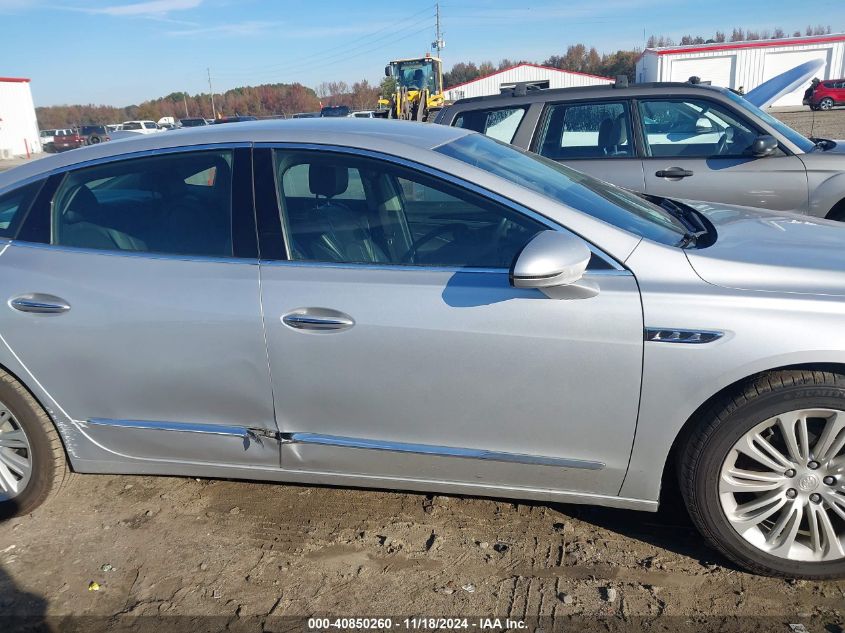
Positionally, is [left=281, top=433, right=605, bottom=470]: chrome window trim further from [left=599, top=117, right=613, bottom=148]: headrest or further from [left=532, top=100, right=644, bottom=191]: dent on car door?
[left=599, top=117, right=613, bottom=148]: headrest

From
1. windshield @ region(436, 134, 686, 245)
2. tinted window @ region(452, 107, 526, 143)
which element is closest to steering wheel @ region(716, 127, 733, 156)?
tinted window @ region(452, 107, 526, 143)

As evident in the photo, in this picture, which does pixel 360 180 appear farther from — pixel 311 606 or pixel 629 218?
pixel 311 606

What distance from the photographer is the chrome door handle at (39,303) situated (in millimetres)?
2699

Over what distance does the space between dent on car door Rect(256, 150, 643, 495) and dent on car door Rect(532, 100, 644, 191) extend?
10.5ft

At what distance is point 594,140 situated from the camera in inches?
220

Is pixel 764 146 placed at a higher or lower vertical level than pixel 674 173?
higher

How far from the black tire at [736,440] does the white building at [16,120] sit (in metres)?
44.2

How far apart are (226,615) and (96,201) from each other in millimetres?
1777

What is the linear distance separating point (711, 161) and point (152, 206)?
169 inches

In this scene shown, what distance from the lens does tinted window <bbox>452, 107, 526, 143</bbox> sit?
5.77 m

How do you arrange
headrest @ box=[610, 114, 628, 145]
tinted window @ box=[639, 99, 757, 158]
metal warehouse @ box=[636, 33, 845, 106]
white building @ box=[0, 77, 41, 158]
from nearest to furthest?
tinted window @ box=[639, 99, 757, 158]
headrest @ box=[610, 114, 628, 145]
white building @ box=[0, 77, 41, 158]
metal warehouse @ box=[636, 33, 845, 106]

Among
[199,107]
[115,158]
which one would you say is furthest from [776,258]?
[199,107]

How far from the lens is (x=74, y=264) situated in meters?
2.74

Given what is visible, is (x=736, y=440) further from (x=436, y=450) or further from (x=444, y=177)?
(x=444, y=177)
